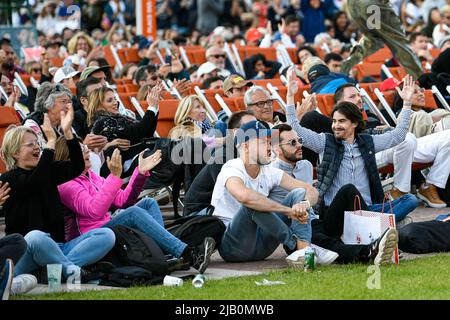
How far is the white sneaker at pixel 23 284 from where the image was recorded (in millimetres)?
8875

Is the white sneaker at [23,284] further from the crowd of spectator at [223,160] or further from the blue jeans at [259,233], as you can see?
the blue jeans at [259,233]

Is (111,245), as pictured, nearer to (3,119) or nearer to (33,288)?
(33,288)

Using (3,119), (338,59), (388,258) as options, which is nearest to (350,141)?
(388,258)

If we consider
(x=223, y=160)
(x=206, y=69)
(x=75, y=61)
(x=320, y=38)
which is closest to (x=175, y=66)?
(x=206, y=69)

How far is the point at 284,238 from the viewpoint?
995 centimetres

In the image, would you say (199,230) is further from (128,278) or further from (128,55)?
(128,55)

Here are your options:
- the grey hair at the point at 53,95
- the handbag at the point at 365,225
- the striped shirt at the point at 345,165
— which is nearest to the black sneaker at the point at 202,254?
the handbag at the point at 365,225

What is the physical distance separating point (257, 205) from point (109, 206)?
1152 millimetres

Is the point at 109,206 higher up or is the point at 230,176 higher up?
the point at 230,176

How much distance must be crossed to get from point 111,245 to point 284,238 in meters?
1.40

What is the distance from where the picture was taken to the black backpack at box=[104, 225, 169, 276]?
9523mm

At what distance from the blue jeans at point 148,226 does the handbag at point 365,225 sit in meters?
1.37

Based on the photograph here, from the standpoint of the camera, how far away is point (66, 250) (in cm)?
953

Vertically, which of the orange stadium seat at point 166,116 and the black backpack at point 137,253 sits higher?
the black backpack at point 137,253
